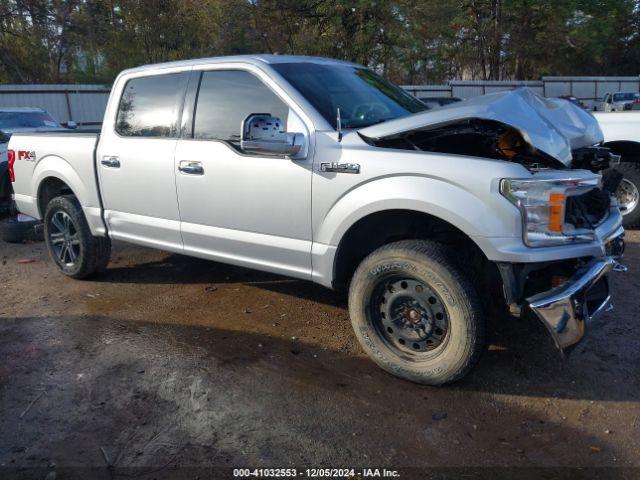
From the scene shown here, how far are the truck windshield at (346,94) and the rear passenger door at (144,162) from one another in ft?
3.46

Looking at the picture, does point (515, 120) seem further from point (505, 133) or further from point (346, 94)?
point (346, 94)

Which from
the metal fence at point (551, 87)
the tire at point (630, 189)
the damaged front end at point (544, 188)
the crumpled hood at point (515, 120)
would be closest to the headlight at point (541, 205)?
→ the damaged front end at point (544, 188)

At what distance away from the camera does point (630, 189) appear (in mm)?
7102

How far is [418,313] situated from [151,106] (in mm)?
2906

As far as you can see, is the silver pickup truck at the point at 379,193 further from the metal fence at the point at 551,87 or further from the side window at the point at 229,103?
the metal fence at the point at 551,87

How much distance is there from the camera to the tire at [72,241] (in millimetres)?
5535

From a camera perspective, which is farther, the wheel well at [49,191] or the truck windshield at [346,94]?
the wheel well at [49,191]

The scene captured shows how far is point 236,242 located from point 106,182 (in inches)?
62.4

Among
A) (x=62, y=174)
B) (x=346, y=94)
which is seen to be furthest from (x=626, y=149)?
(x=62, y=174)

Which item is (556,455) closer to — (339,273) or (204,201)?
(339,273)

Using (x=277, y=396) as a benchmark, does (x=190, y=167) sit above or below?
above

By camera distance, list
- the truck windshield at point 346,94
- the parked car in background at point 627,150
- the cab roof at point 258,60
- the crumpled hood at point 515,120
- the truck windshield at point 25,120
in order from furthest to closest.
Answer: the truck windshield at point 25,120 → the parked car in background at point 627,150 → the cab roof at point 258,60 → the truck windshield at point 346,94 → the crumpled hood at point 515,120

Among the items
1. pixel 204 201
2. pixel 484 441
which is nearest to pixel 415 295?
pixel 484 441

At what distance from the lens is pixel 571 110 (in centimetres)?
428
